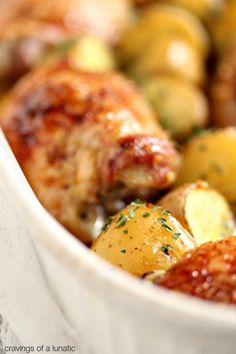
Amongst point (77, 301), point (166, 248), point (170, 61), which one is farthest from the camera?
point (170, 61)

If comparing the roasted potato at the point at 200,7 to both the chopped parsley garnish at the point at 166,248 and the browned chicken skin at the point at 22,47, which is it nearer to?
the browned chicken skin at the point at 22,47

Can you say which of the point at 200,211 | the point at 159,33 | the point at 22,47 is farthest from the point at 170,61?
the point at 200,211

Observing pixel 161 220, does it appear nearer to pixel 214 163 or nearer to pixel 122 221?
pixel 122 221

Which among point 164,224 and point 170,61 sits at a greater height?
point 164,224

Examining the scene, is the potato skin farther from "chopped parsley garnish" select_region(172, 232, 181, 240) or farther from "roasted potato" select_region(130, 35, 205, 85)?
"roasted potato" select_region(130, 35, 205, 85)

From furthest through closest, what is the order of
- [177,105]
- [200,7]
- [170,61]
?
[200,7] < [170,61] < [177,105]

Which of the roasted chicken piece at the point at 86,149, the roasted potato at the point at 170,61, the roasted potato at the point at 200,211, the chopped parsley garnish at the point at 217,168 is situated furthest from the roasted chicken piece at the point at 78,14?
the roasted potato at the point at 200,211

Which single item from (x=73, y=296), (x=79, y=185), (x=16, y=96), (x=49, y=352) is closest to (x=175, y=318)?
(x=73, y=296)
